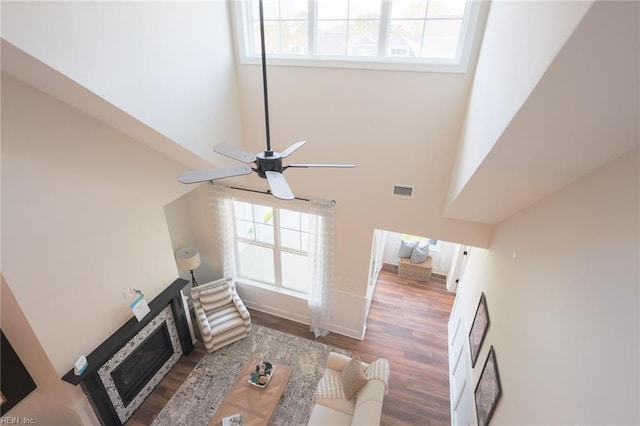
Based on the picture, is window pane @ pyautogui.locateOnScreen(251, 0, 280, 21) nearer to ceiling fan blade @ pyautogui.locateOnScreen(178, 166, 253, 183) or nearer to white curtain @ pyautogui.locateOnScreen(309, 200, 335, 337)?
white curtain @ pyautogui.locateOnScreen(309, 200, 335, 337)

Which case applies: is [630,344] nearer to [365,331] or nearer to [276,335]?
[365,331]

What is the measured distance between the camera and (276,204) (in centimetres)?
472

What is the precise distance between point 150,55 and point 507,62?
9.45 feet

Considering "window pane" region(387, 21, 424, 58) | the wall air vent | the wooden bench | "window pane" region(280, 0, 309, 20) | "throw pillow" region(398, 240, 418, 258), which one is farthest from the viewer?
"throw pillow" region(398, 240, 418, 258)

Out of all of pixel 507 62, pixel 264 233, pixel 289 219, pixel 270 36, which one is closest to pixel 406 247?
pixel 289 219

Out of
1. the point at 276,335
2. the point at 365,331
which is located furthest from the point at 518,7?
the point at 276,335

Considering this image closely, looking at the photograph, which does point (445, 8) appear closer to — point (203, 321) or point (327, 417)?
point (327, 417)

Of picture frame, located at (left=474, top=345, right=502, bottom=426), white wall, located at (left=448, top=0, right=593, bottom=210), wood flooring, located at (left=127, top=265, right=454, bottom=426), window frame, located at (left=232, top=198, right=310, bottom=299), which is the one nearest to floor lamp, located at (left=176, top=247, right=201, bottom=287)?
window frame, located at (left=232, top=198, right=310, bottom=299)

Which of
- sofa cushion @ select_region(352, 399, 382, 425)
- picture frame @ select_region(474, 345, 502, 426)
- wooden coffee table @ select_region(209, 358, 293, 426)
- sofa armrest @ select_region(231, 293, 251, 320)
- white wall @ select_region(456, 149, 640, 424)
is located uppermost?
white wall @ select_region(456, 149, 640, 424)

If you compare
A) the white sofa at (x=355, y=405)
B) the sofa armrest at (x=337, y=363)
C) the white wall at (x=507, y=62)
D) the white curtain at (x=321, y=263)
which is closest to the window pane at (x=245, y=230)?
the white curtain at (x=321, y=263)

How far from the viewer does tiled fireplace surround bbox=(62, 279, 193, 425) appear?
3350 millimetres

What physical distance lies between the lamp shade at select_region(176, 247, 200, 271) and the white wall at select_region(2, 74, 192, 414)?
71 centimetres

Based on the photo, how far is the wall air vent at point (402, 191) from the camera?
3.88m

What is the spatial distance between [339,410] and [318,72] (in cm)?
404
